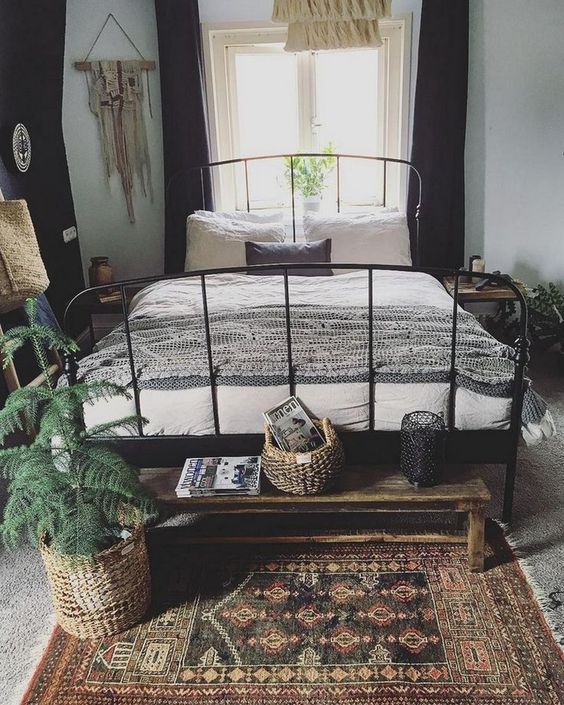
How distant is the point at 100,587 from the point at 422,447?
1017 millimetres

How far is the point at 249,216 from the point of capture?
375cm

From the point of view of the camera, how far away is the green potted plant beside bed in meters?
1.65

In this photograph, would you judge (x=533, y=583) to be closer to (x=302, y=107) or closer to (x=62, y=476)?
(x=62, y=476)

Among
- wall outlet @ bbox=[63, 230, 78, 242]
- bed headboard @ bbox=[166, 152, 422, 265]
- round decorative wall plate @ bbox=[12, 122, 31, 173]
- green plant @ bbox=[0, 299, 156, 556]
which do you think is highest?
round decorative wall plate @ bbox=[12, 122, 31, 173]

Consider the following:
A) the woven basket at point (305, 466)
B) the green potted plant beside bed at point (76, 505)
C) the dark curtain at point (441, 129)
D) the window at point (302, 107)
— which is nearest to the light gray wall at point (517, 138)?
the dark curtain at point (441, 129)

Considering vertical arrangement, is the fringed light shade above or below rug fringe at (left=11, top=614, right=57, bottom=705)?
above

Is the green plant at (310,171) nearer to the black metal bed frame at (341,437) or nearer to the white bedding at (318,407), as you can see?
the black metal bed frame at (341,437)

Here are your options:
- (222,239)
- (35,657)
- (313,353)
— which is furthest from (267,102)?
(35,657)

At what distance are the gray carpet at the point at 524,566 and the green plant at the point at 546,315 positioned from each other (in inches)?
42.5

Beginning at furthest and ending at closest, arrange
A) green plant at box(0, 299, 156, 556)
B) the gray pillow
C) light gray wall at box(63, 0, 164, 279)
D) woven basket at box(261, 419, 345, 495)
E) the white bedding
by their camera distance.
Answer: light gray wall at box(63, 0, 164, 279), the gray pillow, the white bedding, woven basket at box(261, 419, 345, 495), green plant at box(0, 299, 156, 556)

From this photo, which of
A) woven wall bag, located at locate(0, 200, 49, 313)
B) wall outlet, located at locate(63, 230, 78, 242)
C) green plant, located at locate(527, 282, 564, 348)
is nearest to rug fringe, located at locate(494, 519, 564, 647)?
green plant, located at locate(527, 282, 564, 348)

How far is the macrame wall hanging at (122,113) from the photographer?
3750mm

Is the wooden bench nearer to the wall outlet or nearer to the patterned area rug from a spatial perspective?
the patterned area rug

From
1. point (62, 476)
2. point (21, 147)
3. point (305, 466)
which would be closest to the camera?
point (62, 476)
